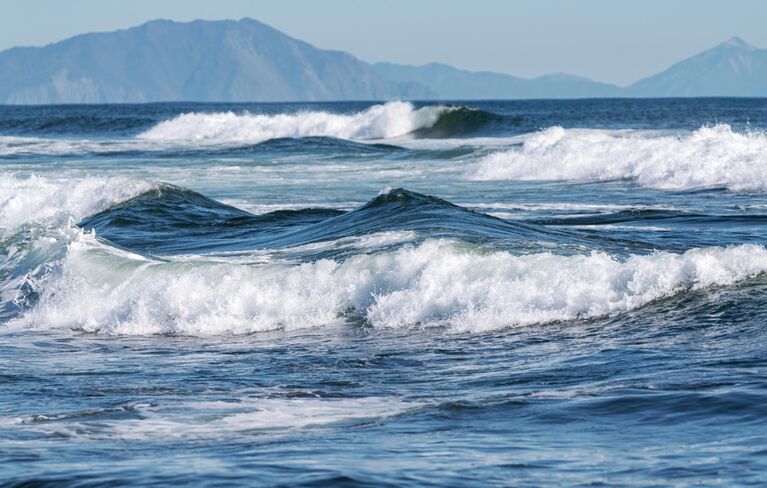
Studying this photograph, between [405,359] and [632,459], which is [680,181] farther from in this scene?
[632,459]

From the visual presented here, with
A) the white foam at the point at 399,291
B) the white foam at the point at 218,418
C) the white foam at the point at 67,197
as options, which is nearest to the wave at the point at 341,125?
the white foam at the point at 67,197

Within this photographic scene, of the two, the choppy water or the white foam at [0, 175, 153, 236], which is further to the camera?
the white foam at [0, 175, 153, 236]

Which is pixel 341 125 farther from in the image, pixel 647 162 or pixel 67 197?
pixel 67 197

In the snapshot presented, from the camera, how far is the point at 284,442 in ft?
24.3

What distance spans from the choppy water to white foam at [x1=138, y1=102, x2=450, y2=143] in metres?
43.8

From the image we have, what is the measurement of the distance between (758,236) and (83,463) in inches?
516

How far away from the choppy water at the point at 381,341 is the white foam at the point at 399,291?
31 millimetres

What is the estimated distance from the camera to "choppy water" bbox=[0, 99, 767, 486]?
703 centimetres

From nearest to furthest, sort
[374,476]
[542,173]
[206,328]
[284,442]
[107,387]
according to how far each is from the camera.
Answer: [374,476]
[284,442]
[107,387]
[206,328]
[542,173]

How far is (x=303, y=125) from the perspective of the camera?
72500mm

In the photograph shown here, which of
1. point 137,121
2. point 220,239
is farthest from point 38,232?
point 137,121

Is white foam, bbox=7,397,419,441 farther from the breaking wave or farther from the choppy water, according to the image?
the breaking wave

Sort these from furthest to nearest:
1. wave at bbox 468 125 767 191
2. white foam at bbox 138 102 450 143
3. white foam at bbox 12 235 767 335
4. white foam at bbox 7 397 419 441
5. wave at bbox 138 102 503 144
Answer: white foam at bbox 138 102 450 143
wave at bbox 138 102 503 144
wave at bbox 468 125 767 191
white foam at bbox 12 235 767 335
white foam at bbox 7 397 419 441

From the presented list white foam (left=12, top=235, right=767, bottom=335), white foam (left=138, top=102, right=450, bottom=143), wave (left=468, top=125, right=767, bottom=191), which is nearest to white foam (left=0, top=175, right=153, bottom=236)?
white foam (left=12, top=235, right=767, bottom=335)
